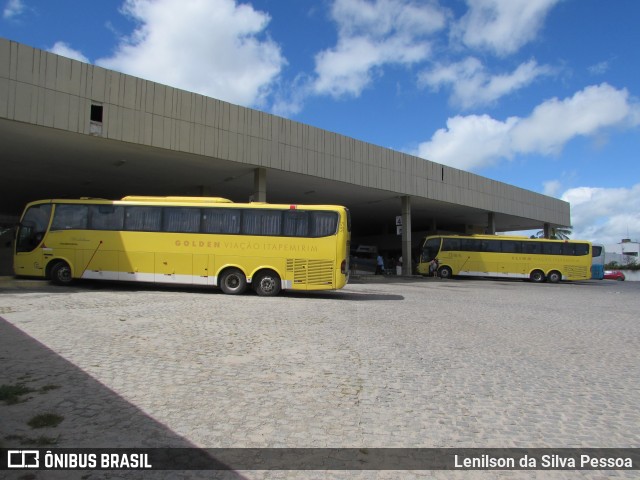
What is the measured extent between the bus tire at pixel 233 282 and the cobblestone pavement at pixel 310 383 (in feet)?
16.2

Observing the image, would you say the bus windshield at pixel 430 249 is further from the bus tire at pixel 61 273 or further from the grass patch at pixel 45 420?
the grass patch at pixel 45 420

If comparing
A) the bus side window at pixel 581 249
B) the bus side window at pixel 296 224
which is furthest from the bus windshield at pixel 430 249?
the bus side window at pixel 296 224

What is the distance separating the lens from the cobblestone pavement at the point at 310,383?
11.6 ft

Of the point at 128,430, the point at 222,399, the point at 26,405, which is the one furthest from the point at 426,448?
the point at 26,405

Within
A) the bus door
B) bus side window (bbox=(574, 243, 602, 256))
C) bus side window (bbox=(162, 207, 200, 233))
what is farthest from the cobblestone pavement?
bus side window (bbox=(574, 243, 602, 256))

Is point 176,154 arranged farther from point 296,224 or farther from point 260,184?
point 296,224

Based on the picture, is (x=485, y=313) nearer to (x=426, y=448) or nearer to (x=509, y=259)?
(x=426, y=448)

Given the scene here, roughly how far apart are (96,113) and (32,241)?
5031mm

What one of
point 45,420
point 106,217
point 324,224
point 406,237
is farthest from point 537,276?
point 45,420

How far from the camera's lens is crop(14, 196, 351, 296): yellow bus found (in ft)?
45.8

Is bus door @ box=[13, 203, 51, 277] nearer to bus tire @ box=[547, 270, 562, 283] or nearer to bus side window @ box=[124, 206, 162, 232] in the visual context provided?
bus side window @ box=[124, 206, 162, 232]

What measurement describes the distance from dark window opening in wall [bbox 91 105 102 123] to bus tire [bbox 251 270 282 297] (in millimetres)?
8093

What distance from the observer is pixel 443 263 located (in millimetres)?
29906

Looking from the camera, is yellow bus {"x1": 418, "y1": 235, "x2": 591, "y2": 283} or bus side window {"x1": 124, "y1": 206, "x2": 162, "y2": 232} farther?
yellow bus {"x1": 418, "y1": 235, "x2": 591, "y2": 283}
